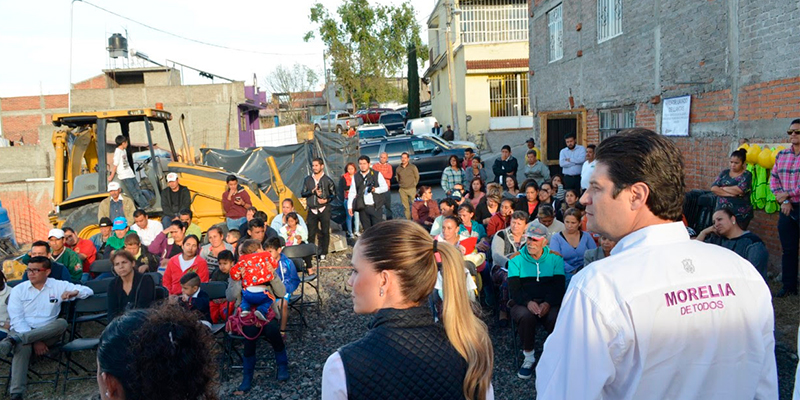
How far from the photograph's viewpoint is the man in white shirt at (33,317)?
6.08m

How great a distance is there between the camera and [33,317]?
642 cm

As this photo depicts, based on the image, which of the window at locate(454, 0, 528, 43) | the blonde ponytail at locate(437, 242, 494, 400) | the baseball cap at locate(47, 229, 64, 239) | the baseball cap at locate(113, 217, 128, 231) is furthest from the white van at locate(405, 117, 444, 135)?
the blonde ponytail at locate(437, 242, 494, 400)

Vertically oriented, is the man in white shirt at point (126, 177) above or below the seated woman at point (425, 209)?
above

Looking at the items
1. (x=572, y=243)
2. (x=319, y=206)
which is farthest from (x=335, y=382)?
(x=319, y=206)

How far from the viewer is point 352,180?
12078 millimetres

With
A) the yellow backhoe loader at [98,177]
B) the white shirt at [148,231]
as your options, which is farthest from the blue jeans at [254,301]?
the yellow backhoe loader at [98,177]

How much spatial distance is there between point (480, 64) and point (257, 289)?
22.6 metres

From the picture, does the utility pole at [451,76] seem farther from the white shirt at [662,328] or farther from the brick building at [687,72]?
the white shirt at [662,328]

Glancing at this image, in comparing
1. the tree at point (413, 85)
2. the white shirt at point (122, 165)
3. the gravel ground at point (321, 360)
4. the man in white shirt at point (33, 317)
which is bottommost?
the gravel ground at point (321, 360)

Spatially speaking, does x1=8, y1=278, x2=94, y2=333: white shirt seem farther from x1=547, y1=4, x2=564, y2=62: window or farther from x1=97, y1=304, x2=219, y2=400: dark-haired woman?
x1=547, y1=4, x2=564, y2=62: window

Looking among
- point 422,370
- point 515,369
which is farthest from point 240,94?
point 422,370

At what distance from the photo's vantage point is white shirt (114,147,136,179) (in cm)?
1062

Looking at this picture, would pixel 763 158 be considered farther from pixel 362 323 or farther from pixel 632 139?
pixel 632 139

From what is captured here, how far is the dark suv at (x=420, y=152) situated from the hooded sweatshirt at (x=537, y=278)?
40.3ft
